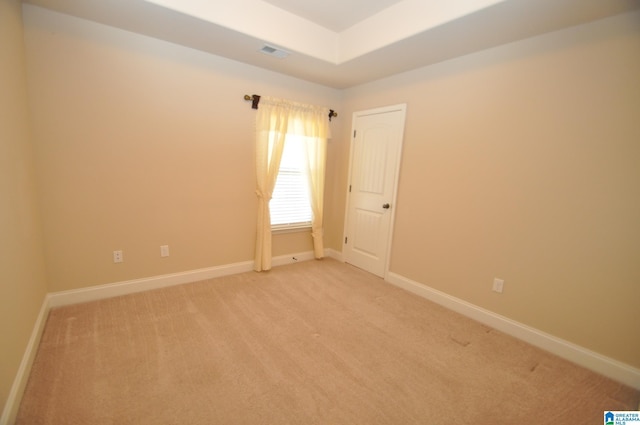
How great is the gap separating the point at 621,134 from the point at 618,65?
478 mm

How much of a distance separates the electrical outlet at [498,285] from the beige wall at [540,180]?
40mm

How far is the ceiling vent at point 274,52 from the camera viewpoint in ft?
8.84

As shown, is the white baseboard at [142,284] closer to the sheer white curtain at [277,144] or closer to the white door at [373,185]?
the sheer white curtain at [277,144]

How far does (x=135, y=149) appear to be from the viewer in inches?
106

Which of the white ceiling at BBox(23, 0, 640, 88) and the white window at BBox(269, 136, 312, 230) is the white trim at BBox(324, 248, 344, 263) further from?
the white ceiling at BBox(23, 0, 640, 88)

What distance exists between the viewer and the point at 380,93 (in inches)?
136

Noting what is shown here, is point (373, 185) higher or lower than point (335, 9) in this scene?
lower

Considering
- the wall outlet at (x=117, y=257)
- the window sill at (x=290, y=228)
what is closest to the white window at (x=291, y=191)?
the window sill at (x=290, y=228)

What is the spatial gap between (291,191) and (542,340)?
3028 mm

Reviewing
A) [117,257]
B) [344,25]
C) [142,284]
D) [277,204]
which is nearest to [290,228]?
[277,204]

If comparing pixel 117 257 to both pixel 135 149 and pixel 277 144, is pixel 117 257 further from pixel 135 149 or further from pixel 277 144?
pixel 277 144

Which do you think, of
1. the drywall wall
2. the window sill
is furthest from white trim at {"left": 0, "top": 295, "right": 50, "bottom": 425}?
the window sill

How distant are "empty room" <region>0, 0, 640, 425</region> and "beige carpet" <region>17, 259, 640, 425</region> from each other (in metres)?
0.02

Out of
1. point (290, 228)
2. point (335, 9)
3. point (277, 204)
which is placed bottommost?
point (290, 228)
